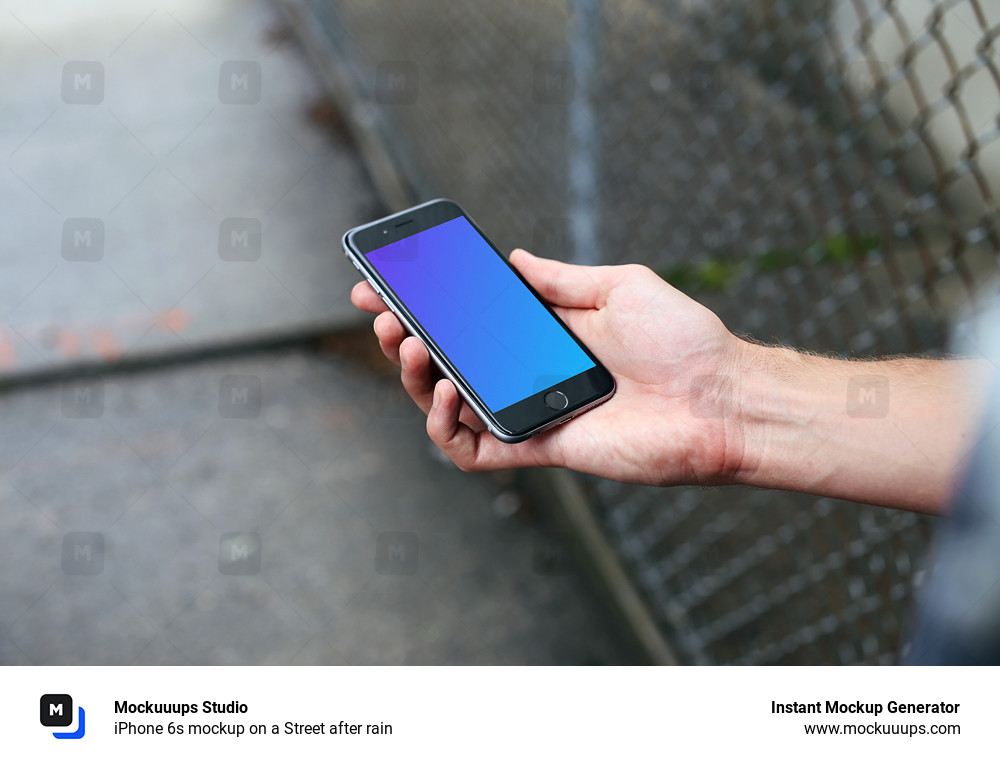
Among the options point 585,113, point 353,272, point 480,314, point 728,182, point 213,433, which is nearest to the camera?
point 480,314

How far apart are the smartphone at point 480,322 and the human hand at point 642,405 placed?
0.13 ft

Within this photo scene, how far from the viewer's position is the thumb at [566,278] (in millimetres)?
1482

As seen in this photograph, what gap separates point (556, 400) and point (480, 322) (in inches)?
8.0

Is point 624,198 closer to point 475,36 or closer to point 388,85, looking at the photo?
point 475,36

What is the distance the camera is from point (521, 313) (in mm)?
1439

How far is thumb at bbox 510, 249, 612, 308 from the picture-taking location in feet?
4.86

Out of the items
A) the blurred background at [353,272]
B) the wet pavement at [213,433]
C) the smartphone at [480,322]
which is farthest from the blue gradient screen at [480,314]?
the wet pavement at [213,433]

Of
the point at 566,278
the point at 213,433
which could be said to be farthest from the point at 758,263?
the point at 213,433

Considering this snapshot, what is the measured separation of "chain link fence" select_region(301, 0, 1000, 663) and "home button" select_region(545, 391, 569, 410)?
1.01m

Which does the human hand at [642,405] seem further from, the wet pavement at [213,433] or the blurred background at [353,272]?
the wet pavement at [213,433]
